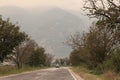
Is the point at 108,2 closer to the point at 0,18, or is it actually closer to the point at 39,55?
the point at 0,18

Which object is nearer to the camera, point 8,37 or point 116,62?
point 116,62

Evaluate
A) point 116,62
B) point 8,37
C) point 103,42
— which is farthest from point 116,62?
point 8,37

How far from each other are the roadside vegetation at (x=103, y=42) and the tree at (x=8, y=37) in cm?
1197

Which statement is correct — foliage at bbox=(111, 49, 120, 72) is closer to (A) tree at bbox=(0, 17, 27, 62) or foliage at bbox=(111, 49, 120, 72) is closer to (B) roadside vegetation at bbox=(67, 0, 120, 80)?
(B) roadside vegetation at bbox=(67, 0, 120, 80)

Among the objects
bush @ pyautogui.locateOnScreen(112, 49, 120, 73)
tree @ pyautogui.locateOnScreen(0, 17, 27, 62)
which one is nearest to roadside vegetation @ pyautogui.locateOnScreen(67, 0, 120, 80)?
bush @ pyautogui.locateOnScreen(112, 49, 120, 73)

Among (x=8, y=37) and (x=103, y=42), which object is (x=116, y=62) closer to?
(x=103, y=42)

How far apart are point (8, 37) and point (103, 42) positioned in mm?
16267

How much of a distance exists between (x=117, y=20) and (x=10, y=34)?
32508 mm

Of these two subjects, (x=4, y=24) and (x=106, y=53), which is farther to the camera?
(x=4, y=24)

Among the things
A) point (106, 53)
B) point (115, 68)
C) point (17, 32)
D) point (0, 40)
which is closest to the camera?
point (115, 68)

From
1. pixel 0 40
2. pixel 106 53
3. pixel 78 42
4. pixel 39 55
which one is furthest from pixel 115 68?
pixel 39 55

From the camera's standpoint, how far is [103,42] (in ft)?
160

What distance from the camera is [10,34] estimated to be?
55.2 meters

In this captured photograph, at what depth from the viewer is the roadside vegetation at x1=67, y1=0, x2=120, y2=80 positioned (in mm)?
26297
